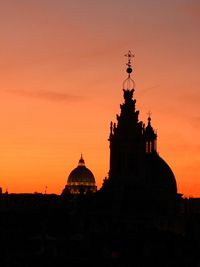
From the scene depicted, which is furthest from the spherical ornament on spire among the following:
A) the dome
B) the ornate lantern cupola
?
the dome

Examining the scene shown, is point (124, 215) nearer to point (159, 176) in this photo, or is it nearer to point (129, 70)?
point (159, 176)

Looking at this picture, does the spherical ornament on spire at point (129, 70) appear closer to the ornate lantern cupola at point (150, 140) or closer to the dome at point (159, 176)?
the ornate lantern cupola at point (150, 140)

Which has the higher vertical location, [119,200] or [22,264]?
[119,200]

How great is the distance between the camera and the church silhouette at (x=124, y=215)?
12925 centimetres

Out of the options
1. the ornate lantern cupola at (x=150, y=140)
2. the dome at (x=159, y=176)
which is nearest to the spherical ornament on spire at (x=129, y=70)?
the ornate lantern cupola at (x=150, y=140)

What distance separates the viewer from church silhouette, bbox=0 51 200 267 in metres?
129

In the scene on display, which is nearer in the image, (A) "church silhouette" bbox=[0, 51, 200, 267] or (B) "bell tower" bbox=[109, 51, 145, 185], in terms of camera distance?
(A) "church silhouette" bbox=[0, 51, 200, 267]

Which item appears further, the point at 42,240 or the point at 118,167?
the point at 118,167

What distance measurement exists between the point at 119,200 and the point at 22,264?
56.8m

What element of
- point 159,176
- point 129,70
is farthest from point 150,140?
point 129,70

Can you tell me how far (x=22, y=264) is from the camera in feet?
366

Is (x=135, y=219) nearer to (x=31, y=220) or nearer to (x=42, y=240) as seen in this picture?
(x=31, y=220)

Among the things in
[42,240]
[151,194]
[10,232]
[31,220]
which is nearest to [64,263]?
[42,240]

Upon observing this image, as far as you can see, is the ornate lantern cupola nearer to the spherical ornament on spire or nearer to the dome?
the dome
